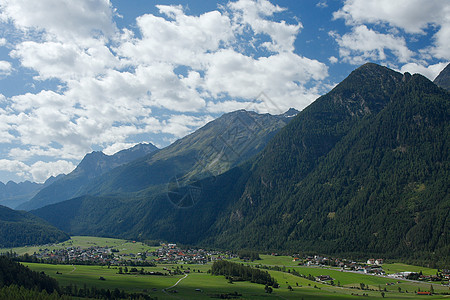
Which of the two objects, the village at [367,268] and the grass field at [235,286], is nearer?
the grass field at [235,286]

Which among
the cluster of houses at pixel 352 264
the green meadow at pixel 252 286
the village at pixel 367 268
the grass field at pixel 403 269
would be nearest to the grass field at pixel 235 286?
the green meadow at pixel 252 286

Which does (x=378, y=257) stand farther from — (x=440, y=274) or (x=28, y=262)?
(x=28, y=262)

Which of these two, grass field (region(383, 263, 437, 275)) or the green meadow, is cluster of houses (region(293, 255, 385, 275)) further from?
the green meadow

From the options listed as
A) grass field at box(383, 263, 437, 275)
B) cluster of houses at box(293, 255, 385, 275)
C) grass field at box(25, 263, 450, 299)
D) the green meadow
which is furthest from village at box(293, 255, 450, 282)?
grass field at box(25, 263, 450, 299)

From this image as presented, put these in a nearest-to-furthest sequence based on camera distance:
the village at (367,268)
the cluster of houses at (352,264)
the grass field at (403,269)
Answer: the village at (367,268)
the grass field at (403,269)
the cluster of houses at (352,264)

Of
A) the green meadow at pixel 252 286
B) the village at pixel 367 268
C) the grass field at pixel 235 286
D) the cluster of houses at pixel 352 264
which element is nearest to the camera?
the grass field at pixel 235 286

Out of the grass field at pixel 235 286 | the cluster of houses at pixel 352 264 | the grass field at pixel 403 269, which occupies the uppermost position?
the grass field at pixel 235 286

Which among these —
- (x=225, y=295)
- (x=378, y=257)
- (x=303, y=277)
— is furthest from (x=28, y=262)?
(x=378, y=257)

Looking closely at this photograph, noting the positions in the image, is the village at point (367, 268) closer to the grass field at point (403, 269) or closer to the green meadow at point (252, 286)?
the grass field at point (403, 269)

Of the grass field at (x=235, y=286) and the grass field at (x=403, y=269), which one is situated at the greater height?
the grass field at (x=235, y=286)

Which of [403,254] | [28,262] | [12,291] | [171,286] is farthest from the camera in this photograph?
[403,254]

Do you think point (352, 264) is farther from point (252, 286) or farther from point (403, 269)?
point (252, 286)
